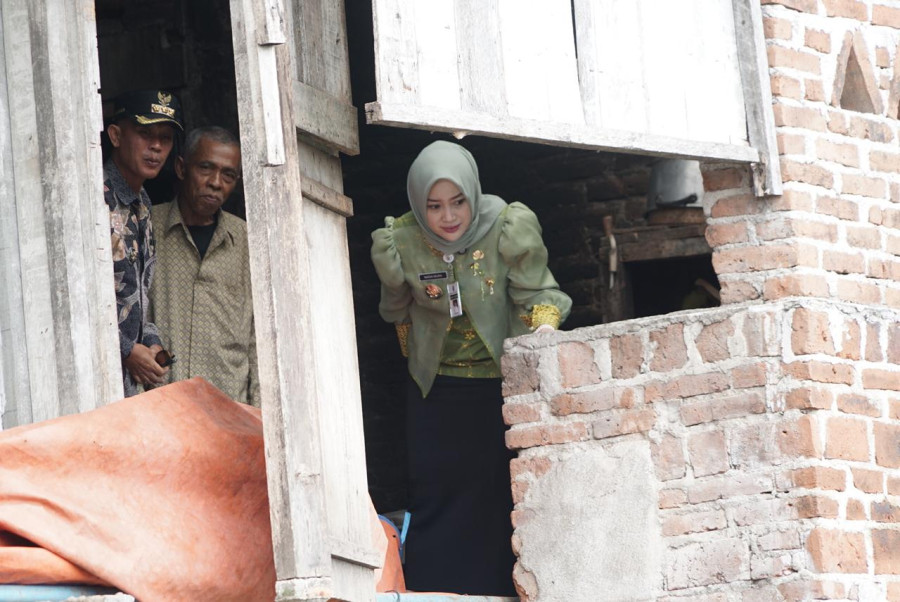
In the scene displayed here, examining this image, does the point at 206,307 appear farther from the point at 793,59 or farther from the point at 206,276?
the point at 793,59

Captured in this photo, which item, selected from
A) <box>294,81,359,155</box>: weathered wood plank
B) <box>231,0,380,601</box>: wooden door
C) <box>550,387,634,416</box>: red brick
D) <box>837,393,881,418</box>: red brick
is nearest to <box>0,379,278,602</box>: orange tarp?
<box>231,0,380,601</box>: wooden door

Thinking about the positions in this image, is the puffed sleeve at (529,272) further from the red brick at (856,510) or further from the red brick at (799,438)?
the red brick at (856,510)

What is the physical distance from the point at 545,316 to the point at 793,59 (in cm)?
123

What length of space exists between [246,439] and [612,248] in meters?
3.68

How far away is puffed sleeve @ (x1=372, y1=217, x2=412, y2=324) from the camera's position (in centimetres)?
608

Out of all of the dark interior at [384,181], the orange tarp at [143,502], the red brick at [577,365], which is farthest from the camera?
the dark interior at [384,181]

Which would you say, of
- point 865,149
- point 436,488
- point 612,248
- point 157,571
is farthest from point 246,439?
point 612,248

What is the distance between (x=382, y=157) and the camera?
874cm

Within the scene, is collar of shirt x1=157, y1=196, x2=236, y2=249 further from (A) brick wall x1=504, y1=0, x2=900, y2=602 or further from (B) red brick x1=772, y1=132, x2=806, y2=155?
(B) red brick x1=772, y1=132, x2=806, y2=155

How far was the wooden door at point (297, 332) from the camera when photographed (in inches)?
173

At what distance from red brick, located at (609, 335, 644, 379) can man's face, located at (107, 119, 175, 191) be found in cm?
173

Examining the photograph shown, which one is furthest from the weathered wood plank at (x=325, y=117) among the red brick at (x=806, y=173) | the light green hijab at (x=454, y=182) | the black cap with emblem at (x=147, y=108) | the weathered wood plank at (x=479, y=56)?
the red brick at (x=806, y=173)

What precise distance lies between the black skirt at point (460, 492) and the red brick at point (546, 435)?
42cm

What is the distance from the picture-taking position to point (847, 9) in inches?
228
